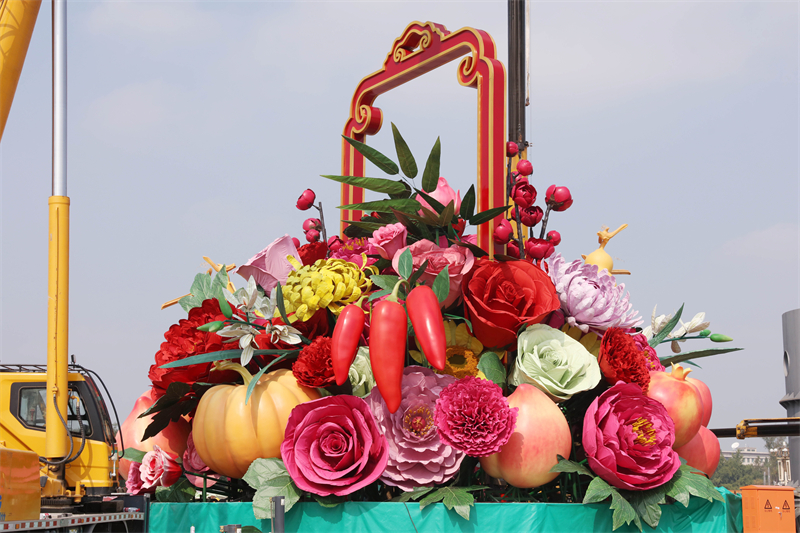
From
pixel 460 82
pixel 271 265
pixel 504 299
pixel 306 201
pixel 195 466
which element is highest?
pixel 460 82

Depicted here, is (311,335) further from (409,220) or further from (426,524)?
(426,524)

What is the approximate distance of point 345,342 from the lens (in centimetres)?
134

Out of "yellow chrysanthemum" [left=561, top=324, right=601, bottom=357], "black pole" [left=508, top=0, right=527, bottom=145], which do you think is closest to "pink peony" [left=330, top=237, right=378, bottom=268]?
"yellow chrysanthemum" [left=561, top=324, right=601, bottom=357]

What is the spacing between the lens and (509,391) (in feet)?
5.10

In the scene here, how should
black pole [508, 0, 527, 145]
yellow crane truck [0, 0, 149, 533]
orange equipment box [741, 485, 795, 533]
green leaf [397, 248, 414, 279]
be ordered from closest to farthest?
1. green leaf [397, 248, 414, 279]
2. orange equipment box [741, 485, 795, 533]
3. yellow crane truck [0, 0, 149, 533]
4. black pole [508, 0, 527, 145]

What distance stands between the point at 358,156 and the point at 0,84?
1934 mm

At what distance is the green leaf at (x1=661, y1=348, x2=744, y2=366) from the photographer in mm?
1758

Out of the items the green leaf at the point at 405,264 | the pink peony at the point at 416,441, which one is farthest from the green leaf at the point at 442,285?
the pink peony at the point at 416,441

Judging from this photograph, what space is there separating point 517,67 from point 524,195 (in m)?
2.43

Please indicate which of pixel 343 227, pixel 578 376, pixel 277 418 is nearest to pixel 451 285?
pixel 578 376

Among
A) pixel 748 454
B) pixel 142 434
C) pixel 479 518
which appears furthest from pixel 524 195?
pixel 748 454

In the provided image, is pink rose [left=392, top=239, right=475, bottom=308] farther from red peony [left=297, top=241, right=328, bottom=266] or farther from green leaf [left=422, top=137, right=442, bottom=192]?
red peony [left=297, top=241, right=328, bottom=266]

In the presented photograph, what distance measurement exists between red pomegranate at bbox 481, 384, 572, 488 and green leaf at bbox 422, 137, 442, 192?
493 mm

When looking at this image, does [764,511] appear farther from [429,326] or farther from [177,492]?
[177,492]
